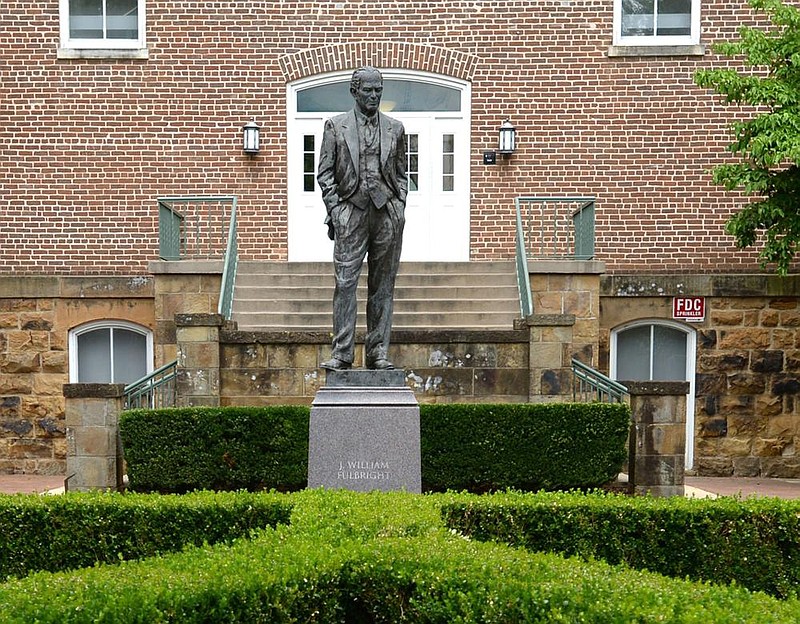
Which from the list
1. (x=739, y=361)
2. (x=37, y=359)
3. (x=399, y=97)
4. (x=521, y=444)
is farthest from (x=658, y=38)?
(x=37, y=359)

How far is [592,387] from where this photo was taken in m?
11.5

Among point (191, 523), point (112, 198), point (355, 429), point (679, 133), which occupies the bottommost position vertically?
point (191, 523)

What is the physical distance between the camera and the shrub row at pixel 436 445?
1009cm

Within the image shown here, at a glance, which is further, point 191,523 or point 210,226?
point 210,226

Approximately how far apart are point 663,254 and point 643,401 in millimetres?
5029

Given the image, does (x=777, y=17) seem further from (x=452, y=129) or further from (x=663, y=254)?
(x=452, y=129)

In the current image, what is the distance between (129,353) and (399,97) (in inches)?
210

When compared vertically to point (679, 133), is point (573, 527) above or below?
below

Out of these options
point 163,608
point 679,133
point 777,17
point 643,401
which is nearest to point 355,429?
point 163,608

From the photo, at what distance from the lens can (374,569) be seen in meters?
5.15

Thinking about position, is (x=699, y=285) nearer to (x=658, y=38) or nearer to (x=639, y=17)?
(x=658, y=38)

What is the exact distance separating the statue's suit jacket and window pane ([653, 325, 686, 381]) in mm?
7763

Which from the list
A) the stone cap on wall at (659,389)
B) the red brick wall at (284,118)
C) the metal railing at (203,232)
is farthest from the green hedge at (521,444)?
the red brick wall at (284,118)

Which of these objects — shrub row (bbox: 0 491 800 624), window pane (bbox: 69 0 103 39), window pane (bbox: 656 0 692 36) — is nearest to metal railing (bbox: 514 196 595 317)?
window pane (bbox: 656 0 692 36)
